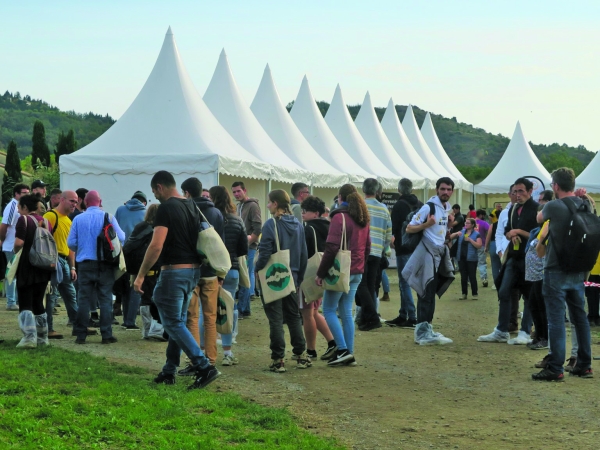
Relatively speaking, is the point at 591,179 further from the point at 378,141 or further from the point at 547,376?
the point at 547,376

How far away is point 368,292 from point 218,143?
7.45 meters

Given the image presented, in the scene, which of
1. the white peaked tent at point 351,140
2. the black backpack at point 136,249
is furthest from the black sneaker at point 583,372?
the white peaked tent at point 351,140

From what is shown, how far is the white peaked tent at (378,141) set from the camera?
102 ft

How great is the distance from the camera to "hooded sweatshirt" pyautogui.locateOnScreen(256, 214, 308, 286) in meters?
8.04

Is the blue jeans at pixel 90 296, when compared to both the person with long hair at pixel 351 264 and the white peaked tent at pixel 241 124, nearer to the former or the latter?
the person with long hair at pixel 351 264

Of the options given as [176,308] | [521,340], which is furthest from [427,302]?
[176,308]

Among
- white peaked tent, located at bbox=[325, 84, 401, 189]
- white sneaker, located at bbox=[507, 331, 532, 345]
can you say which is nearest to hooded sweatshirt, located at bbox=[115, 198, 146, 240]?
white sneaker, located at bbox=[507, 331, 532, 345]

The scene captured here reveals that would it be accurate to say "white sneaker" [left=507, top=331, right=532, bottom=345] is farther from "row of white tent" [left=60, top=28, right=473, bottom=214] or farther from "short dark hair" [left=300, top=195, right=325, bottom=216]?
"row of white tent" [left=60, top=28, right=473, bottom=214]

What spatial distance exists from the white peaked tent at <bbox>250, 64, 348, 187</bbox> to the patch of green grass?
48.8 ft

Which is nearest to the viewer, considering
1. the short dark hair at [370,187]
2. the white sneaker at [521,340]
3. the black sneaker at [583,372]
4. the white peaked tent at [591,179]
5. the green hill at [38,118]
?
the black sneaker at [583,372]

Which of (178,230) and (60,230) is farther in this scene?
(60,230)

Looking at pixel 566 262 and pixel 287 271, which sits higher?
pixel 566 262

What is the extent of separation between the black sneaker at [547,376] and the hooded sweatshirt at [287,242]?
238cm

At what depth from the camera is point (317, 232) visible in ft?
29.1
